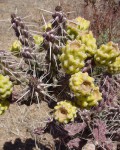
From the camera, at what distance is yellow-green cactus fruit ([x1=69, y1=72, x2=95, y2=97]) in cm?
214

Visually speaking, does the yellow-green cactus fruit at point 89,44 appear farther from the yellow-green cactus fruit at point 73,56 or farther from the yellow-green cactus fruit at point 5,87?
the yellow-green cactus fruit at point 5,87

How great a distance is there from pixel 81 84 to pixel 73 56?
0.64ft

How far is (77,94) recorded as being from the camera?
218 cm

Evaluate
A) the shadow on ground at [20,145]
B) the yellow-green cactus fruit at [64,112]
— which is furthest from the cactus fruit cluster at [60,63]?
the shadow on ground at [20,145]

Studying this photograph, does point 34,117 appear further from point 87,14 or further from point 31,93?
point 87,14

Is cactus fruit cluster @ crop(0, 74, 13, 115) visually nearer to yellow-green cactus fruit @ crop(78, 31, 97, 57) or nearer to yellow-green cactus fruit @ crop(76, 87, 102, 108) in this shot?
yellow-green cactus fruit @ crop(76, 87, 102, 108)

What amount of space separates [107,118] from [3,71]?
3.44 feet

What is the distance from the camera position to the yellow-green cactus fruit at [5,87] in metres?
2.27

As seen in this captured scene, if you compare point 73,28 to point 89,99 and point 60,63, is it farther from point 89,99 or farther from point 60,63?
point 89,99

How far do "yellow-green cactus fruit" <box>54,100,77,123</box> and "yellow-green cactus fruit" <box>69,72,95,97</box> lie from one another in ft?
0.44

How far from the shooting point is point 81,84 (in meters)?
2.16

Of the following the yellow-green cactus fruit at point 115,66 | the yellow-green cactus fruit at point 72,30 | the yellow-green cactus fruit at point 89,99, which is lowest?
the yellow-green cactus fruit at point 89,99

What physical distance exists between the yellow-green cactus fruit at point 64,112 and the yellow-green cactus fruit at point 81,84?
0.44 feet

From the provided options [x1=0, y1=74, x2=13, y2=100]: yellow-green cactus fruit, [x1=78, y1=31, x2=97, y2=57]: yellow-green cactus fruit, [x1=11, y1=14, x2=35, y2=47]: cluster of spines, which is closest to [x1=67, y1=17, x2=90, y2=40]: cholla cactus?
[x1=78, y1=31, x2=97, y2=57]: yellow-green cactus fruit
